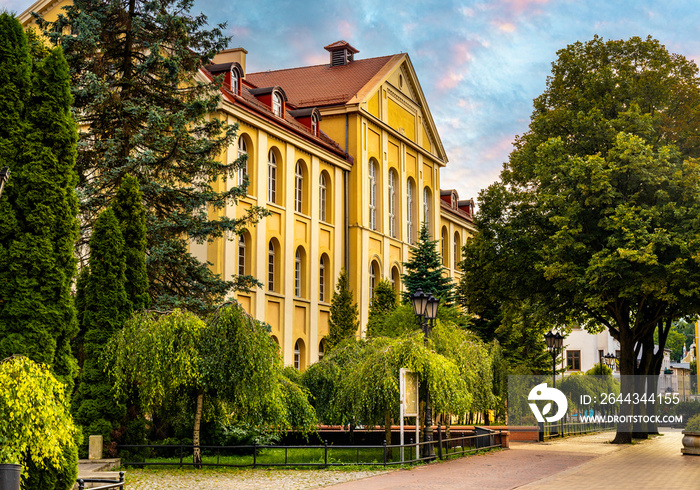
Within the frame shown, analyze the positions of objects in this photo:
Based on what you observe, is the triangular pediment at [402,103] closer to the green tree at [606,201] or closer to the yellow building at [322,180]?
the yellow building at [322,180]

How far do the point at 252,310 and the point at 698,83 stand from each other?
1942 cm

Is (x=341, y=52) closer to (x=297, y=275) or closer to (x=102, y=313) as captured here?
(x=297, y=275)

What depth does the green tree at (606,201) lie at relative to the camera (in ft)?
86.5

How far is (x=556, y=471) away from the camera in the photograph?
1981 centimetres

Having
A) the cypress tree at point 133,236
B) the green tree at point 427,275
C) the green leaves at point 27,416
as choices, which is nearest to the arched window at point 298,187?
the green tree at point 427,275

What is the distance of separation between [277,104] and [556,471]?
2577cm

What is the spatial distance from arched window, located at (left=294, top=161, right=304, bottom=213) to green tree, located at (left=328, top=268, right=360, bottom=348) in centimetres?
451

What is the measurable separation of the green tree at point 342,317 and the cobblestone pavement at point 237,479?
19.1 meters

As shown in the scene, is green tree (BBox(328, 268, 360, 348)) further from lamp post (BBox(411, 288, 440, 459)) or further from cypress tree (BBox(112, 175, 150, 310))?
cypress tree (BBox(112, 175, 150, 310))

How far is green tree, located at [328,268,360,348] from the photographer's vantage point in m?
39.0

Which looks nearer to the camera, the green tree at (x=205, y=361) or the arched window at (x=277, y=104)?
the green tree at (x=205, y=361)

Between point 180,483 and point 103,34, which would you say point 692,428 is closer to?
point 180,483

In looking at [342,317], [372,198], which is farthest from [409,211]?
[342,317]

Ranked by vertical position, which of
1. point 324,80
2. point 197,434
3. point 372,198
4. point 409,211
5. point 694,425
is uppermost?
point 324,80
